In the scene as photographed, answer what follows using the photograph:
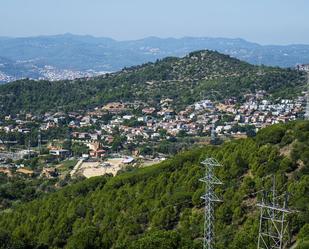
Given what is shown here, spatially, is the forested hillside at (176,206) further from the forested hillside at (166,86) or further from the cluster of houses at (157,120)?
the forested hillside at (166,86)

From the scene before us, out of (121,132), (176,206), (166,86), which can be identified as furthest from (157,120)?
(176,206)

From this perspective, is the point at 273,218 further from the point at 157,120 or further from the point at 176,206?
the point at 157,120

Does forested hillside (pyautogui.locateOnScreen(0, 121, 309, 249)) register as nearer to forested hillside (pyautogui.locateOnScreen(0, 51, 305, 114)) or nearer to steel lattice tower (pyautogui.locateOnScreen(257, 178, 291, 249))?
→ steel lattice tower (pyautogui.locateOnScreen(257, 178, 291, 249))

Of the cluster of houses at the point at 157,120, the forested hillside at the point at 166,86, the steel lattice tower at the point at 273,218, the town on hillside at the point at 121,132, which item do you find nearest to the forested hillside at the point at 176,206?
the steel lattice tower at the point at 273,218

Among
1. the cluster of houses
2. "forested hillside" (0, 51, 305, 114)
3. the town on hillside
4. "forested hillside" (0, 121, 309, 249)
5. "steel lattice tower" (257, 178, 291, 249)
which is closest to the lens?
"steel lattice tower" (257, 178, 291, 249)

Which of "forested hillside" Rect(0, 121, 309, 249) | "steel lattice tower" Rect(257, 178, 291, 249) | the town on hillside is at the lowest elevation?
the town on hillside

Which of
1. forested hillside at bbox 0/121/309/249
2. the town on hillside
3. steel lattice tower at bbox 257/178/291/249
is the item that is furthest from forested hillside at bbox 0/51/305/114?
steel lattice tower at bbox 257/178/291/249
